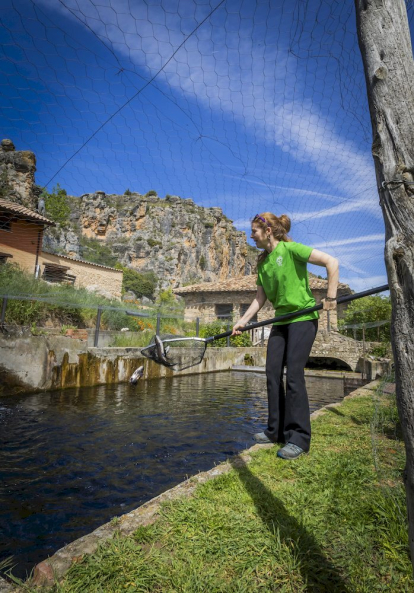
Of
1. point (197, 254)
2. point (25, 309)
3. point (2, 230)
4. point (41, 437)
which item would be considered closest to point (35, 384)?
point (25, 309)

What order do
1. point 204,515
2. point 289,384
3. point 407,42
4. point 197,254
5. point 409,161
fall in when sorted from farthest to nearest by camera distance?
1. point 197,254
2. point 289,384
3. point 204,515
4. point 407,42
5. point 409,161

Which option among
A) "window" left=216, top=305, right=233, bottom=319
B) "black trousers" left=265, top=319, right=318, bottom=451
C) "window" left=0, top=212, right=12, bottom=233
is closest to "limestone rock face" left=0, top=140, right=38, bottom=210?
"window" left=0, top=212, right=12, bottom=233

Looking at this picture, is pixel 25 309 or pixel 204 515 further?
pixel 25 309

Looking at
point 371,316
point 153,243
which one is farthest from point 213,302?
point 153,243

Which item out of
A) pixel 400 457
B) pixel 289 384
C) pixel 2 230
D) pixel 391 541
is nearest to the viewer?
pixel 391 541

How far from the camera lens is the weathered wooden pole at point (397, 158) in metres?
0.97

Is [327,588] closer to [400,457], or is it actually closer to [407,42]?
[400,457]

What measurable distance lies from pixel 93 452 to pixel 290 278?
2.69 m

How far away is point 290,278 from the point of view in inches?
114

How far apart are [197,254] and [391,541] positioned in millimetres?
70302

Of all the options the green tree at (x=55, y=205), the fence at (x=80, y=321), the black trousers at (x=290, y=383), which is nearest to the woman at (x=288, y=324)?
the black trousers at (x=290, y=383)

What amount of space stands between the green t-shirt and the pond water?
166 cm

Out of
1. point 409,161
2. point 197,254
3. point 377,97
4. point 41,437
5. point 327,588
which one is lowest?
point 41,437

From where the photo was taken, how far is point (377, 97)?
1123 millimetres
